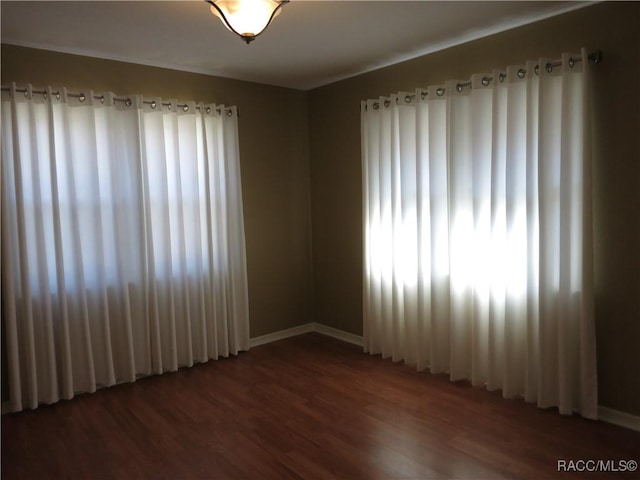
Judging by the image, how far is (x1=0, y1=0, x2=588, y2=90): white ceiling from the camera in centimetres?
280

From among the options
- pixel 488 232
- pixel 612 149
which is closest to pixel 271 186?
pixel 488 232

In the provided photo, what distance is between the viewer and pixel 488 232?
3.35m

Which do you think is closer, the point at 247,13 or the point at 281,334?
the point at 247,13

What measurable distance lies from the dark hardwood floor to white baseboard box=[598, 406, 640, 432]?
0.05 meters

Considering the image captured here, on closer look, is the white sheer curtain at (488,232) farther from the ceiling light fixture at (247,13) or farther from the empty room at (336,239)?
the ceiling light fixture at (247,13)

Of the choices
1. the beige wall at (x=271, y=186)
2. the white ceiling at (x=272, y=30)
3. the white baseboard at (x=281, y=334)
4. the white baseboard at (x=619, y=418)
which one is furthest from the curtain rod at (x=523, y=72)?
the white baseboard at (x=281, y=334)

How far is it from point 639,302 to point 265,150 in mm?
3218

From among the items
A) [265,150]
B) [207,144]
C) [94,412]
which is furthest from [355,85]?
[94,412]

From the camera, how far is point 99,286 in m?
3.56

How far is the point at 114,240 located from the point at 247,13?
2111mm
